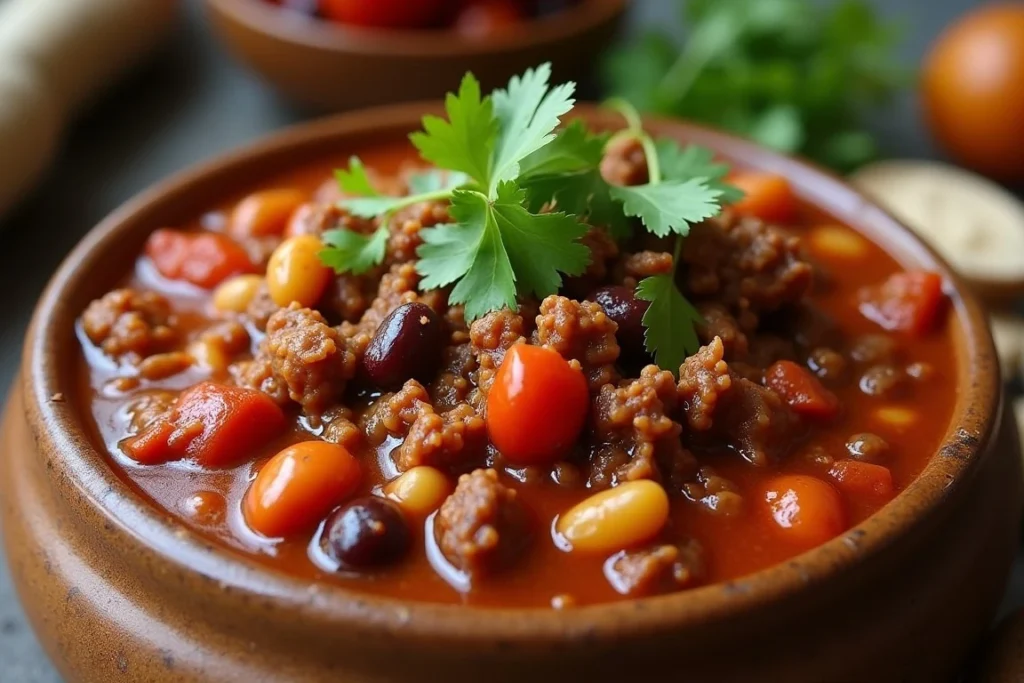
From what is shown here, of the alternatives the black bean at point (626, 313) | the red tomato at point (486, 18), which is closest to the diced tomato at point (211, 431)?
the black bean at point (626, 313)

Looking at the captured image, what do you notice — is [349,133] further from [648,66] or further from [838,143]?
[838,143]

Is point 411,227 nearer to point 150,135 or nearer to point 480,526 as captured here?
point 480,526

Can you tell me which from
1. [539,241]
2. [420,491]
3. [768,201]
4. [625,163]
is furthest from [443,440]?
[768,201]

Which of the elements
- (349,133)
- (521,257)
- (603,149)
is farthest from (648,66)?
(521,257)

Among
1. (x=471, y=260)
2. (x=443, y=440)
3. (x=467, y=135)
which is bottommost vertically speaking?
(x=443, y=440)

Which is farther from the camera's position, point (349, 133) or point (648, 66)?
point (648, 66)
